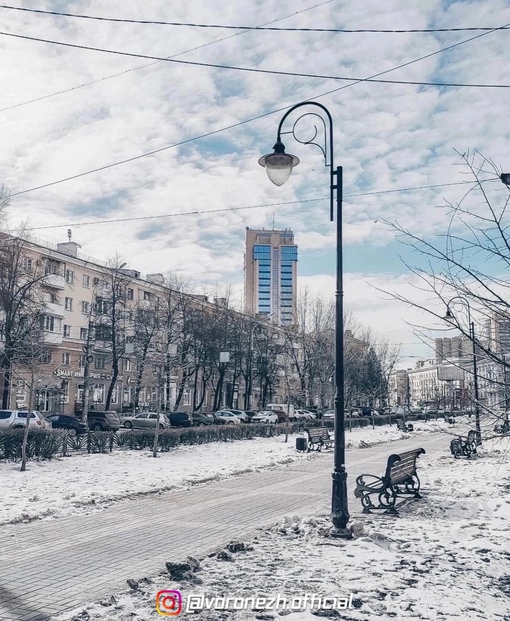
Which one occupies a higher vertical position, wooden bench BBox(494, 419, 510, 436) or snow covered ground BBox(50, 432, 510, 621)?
wooden bench BBox(494, 419, 510, 436)

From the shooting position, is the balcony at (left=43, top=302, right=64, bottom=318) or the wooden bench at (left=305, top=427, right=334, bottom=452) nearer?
the wooden bench at (left=305, top=427, right=334, bottom=452)

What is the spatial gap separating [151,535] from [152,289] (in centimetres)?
5747

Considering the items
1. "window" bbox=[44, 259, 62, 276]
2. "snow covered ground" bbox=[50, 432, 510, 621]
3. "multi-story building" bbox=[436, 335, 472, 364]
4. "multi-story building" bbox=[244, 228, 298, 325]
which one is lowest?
"snow covered ground" bbox=[50, 432, 510, 621]

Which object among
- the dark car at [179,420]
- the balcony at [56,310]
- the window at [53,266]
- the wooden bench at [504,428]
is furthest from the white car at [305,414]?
the wooden bench at [504,428]

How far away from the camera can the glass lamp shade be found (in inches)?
367

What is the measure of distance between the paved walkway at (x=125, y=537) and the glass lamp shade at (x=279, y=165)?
210 inches

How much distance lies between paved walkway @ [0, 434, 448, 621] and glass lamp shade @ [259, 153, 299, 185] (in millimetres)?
5322

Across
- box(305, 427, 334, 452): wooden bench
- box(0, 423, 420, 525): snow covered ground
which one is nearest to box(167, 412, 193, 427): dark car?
box(305, 427, 334, 452): wooden bench

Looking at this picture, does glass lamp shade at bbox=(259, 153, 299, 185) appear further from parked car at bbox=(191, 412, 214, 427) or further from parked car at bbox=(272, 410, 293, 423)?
parked car at bbox=(272, 410, 293, 423)

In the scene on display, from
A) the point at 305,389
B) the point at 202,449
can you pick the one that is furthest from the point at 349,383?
the point at 202,449

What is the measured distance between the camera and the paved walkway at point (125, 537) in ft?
20.5

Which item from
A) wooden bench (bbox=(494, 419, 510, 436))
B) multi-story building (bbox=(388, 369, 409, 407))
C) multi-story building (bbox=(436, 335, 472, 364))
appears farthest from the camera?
multi-story building (bbox=(388, 369, 409, 407))

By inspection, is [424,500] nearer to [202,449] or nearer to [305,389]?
[202,449]

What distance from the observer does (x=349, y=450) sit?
89.7 ft
